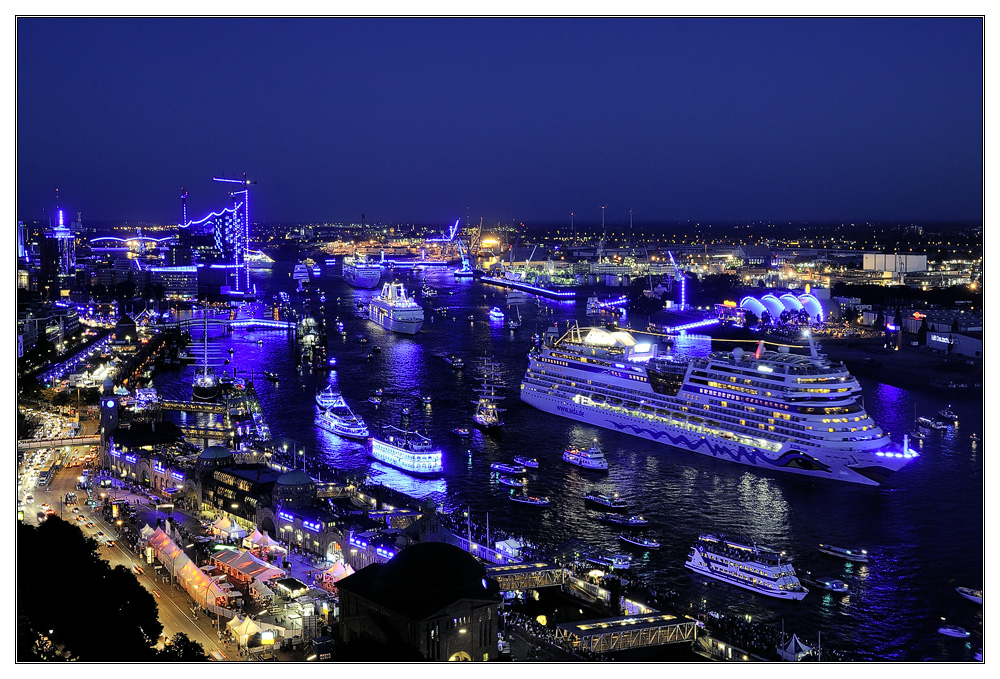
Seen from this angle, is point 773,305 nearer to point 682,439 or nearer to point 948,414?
point 948,414

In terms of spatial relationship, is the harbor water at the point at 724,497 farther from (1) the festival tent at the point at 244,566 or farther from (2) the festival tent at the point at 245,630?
(2) the festival tent at the point at 245,630

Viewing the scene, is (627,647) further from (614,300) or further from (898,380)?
(614,300)

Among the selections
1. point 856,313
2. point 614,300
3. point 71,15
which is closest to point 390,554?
point 71,15

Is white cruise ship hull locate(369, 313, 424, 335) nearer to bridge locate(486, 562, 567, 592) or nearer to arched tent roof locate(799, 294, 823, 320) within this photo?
arched tent roof locate(799, 294, 823, 320)

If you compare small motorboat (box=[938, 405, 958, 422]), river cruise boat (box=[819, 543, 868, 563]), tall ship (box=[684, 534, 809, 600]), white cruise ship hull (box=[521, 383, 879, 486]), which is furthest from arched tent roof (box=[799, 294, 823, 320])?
tall ship (box=[684, 534, 809, 600])

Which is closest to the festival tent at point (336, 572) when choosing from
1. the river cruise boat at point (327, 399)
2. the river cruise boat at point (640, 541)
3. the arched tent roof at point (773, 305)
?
the river cruise boat at point (640, 541)

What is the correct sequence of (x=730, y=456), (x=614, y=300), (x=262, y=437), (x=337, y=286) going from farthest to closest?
(x=337, y=286) → (x=614, y=300) → (x=262, y=437) → (x=730, y=456)
